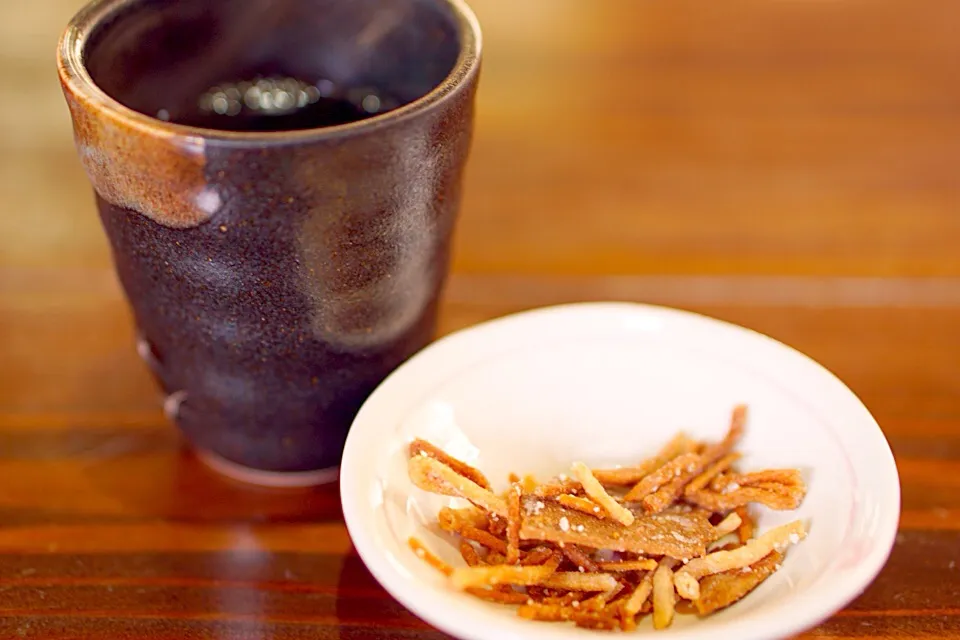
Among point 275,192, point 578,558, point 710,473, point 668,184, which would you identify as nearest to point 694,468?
point 710,473

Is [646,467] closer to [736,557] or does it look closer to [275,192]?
[736,557]

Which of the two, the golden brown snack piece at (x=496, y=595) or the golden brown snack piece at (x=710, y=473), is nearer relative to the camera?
the golden brown snack piece at (x=496, y=595)

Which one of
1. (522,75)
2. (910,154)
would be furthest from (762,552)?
(522,75)

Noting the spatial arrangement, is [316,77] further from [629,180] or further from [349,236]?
[629,180]

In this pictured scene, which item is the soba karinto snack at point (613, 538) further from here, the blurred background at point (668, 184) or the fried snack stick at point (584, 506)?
the blurred background at point (668, 184)

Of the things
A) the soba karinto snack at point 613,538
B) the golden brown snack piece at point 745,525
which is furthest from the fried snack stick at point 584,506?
the golden brown snack piece at point 745,525

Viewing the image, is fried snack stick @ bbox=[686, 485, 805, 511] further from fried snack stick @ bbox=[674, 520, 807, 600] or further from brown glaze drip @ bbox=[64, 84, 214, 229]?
brown glaze drip @ bbox=[64, 84, 214, 229]

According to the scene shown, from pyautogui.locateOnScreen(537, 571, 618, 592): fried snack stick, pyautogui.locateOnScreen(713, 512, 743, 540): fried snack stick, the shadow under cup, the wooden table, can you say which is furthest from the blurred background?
pyautogui.locateOnScreen(537, 571, 618, 592): fried snack stick
